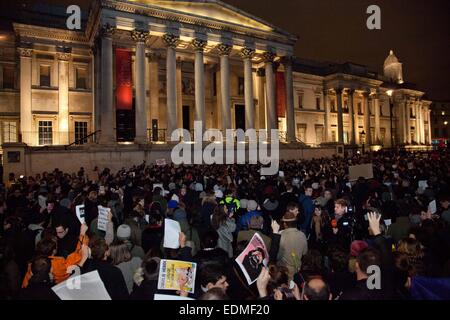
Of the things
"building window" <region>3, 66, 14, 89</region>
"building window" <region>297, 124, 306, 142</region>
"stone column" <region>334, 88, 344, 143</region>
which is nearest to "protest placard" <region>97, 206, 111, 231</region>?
"building window" <region>3, 66, 14, 89</region>

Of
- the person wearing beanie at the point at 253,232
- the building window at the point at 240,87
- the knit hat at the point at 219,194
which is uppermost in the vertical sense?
the building window at the point at 240,87

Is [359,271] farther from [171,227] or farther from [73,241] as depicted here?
[73,241]

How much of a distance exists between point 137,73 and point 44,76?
10314 mm

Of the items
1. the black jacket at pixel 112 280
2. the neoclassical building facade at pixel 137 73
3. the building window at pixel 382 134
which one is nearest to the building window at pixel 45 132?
the neoclassical building facade at pixel 137 73

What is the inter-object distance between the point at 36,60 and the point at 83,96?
479 cm

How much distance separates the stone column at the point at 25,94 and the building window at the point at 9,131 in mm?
1342

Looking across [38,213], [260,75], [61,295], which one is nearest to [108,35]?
[260,75]

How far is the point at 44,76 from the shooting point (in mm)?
29141

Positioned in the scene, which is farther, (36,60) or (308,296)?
(36,60)

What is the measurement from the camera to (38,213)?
746 cm

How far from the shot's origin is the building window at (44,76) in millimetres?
28922

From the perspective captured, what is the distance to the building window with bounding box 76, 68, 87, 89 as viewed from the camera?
1188 inches

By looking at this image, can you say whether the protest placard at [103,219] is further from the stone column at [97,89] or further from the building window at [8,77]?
the building window at [8,77]

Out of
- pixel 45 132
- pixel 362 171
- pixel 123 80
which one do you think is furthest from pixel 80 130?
pixel 362 171
